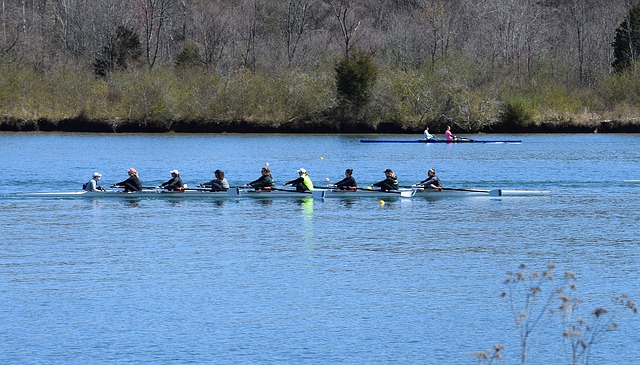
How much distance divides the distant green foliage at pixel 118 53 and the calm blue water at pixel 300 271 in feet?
124

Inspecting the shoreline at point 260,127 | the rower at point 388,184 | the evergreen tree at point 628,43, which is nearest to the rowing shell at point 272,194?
the rower at point 388,184

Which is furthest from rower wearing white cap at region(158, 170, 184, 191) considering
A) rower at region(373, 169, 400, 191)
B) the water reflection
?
rower at region(373, 169, 400, 191)

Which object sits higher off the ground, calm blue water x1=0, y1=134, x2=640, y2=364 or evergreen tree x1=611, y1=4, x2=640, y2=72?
evergreen tree x1=611, y1=4, x2=640, y2=72

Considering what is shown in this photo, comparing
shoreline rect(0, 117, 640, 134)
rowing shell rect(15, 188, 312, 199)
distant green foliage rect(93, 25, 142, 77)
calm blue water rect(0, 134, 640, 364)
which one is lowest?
calm blue water rect(0, 134, 640, 364)

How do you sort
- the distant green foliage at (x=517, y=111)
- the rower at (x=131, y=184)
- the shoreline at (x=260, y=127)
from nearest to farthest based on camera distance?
1. the rower at (x=131, y=184)
2. the distant green foliage at (x=517, y=111)
3. the shoreline at (x=260, y=127)

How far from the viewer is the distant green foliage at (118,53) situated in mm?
81312

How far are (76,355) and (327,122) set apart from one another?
197ft

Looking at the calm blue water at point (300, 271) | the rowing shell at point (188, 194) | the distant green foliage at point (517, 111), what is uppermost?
the distant green foliage at point (517, 111)

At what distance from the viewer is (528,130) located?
75.1 meters

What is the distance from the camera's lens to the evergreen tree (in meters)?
79.5

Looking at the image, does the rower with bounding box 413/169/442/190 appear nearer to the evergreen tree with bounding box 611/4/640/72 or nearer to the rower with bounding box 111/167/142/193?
the rower with bounding box 111/167/142/193

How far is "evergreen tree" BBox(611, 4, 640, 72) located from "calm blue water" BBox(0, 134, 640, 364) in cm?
3759

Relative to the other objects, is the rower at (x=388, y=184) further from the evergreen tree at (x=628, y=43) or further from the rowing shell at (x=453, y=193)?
the evergreen tree at (x=628, y=43)

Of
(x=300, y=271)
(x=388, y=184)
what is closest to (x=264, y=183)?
(x=388, y=184)
